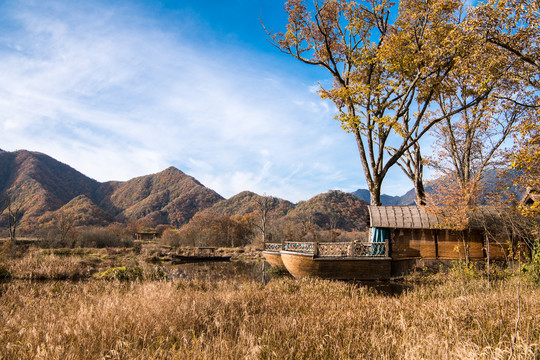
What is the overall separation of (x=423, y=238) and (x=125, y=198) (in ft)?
484

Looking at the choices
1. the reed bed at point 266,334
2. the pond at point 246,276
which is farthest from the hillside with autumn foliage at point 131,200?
the reed bed at point 266,334

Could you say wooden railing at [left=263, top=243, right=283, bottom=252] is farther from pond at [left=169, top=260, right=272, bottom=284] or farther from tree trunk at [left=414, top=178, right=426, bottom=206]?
tree trunk at [left=414, top=178, right=426, bottom=206]

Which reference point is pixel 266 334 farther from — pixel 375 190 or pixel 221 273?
pixel 221 273

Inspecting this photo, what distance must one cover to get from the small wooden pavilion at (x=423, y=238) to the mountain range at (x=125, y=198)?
53.9 meters

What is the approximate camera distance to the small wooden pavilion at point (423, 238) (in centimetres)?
1489

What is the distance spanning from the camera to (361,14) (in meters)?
14.6

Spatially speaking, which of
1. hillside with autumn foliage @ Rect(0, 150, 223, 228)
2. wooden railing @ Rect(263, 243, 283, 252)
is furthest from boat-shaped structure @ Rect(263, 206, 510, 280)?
hillside with autumn foliage @ Rect(0, 150, 223, 228)

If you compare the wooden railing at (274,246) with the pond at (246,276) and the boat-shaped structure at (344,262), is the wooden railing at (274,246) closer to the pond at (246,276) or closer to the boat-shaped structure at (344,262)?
the pond at (246,276)

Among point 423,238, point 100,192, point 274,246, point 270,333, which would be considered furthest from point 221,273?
point 100,192

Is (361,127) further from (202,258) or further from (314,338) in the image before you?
(202,258)

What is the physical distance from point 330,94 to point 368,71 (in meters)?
2.62

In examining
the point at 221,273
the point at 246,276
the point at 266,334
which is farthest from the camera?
the point at 221,273

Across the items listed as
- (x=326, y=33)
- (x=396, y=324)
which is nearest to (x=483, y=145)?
(x=326, y=33)

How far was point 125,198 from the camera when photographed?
13900cm
